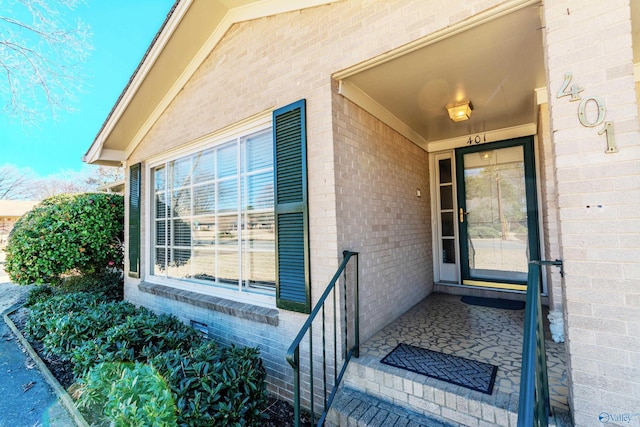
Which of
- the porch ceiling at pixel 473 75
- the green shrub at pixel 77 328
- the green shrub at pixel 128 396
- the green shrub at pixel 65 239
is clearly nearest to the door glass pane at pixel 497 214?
the porch ceiling at pixel 473 75

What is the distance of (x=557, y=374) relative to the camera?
2.12m

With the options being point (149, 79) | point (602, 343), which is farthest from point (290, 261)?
point (149, 79)

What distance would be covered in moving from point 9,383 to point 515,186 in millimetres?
6629

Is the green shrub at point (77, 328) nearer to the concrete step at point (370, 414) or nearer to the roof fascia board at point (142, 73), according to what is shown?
the concrete step at point (370, 414)

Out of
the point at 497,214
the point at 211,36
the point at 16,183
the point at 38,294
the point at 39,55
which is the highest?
the point at 16,183

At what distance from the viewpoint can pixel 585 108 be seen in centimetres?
156

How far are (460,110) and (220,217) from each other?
10.0 ft

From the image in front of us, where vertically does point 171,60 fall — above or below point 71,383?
above

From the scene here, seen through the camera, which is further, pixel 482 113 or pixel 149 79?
pixel 149 79

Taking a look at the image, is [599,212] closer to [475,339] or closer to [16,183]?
[475,339]

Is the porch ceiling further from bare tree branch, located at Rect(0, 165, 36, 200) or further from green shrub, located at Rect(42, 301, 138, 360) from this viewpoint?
bare tree branch, located at Rect(0, 165, 36, 200)

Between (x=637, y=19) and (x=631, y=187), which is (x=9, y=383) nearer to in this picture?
(x=631, y=187)

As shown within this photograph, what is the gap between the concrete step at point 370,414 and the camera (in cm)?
205

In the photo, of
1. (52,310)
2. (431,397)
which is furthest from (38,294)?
(431,397)
